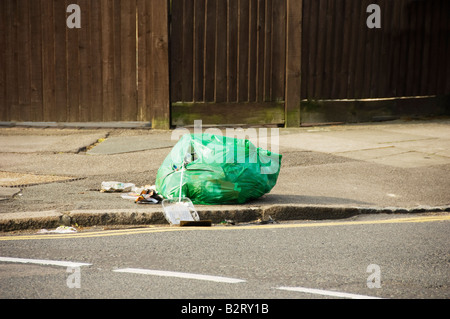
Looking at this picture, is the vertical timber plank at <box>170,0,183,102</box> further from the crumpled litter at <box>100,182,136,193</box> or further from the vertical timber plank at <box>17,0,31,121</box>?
the crumpled litter at <box>100,182,136,193</box>

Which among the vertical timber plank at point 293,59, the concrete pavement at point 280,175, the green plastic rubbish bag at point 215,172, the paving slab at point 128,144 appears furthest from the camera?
the vertical timber plank at point 293,59

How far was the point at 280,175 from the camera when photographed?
8875 millimetres

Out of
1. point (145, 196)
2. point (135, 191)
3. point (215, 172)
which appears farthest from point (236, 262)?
point (135, 191)

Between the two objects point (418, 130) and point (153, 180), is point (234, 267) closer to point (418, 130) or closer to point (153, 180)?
point (153, 180)

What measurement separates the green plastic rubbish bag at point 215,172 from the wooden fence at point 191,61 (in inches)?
176

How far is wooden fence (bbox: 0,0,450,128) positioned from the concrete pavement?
456 mm

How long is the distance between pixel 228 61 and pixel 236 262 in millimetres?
7019

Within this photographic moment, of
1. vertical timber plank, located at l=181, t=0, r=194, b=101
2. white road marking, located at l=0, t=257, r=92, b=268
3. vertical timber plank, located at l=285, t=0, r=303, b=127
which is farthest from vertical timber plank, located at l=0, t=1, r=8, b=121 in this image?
white road marking, located at l=0, t=257, r=92, b=268

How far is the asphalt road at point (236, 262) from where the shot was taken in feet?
15.5

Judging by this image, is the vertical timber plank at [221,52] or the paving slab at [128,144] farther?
A: the vertical timber plank at [221,52]

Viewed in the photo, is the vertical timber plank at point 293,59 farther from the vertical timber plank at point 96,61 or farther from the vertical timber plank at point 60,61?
the vertical timber plank at point 60,61

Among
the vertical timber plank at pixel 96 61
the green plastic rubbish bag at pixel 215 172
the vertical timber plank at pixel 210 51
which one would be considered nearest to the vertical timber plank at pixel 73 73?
the vertical timber plank at pixel 96 61

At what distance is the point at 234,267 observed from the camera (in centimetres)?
527
